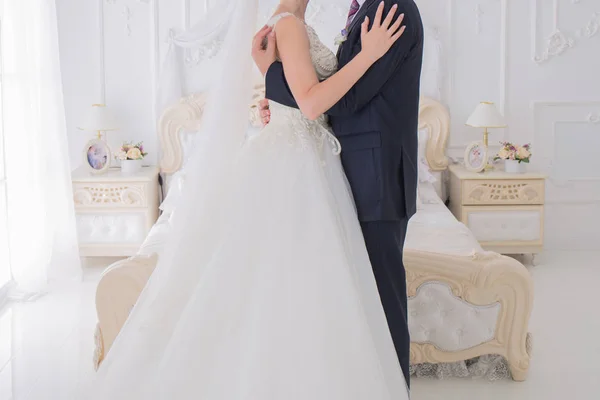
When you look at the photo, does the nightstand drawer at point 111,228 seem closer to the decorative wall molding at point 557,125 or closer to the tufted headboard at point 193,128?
the tufted headboard at point 193,128

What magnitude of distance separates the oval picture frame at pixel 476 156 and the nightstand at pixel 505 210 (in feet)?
0.43

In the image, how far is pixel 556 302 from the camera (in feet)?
14.7

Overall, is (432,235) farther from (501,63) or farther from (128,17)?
(128,17)

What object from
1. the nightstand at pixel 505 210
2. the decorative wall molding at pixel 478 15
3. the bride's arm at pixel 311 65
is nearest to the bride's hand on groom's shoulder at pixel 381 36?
the bride's arm at pixel 311 65

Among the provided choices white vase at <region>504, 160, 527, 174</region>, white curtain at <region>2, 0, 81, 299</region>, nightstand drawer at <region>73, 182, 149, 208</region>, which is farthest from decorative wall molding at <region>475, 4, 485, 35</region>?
white curtain at <region>2, 0, 81, 299</region>

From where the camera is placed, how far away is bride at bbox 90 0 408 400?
2016 mm

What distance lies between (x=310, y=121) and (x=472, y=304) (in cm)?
126

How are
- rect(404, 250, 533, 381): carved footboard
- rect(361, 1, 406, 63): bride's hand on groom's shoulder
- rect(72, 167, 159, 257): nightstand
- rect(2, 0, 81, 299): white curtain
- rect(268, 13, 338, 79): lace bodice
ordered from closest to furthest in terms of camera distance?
rect(361, 1, 406, 63): bride's hand on groom's shoulder
rect(268, 13, 338, 79): lace bodice
rect(404, 250, 533, 381): carved footboard
rect(2, 0, 81, 299): white curtain
rect(72, 167, 159, 257): nightstand

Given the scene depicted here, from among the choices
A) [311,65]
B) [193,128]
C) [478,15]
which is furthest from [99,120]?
[311,65]

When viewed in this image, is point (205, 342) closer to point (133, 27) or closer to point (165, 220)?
point (165, 220)

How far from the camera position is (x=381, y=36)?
83.8 inches

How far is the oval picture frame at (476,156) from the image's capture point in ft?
17.5

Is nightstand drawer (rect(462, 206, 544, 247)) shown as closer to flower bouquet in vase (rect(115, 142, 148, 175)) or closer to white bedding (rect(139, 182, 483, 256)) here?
white bedding (rect(139, 182, 483, 256))

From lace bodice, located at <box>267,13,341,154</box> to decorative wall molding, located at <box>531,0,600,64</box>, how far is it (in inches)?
146
